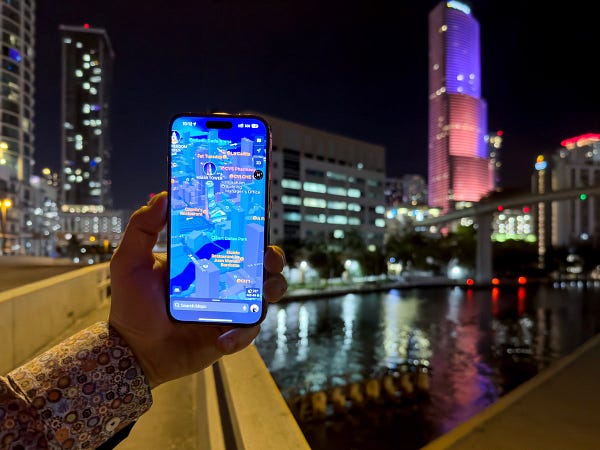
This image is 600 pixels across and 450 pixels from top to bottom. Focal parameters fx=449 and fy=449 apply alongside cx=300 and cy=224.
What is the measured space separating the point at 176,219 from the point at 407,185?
193 metres

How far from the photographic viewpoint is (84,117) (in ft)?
420

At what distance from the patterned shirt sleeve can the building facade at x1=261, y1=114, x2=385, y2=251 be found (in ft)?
176

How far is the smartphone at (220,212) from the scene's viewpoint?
58.8 inches

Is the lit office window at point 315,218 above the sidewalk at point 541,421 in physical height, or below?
above

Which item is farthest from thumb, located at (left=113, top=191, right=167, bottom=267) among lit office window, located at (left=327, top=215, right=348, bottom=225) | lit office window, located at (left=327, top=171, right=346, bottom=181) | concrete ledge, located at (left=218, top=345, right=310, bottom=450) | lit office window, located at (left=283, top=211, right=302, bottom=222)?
lit office window, located at (left=327, top=171, right=346, bottom=181)

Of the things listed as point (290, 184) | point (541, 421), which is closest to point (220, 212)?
point (541, 421)

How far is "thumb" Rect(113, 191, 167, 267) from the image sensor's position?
4.11 feet

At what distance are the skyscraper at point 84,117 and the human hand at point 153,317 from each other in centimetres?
13840

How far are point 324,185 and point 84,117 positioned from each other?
310 ft

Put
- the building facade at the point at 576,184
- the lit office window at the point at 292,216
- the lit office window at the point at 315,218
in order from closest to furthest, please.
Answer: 1. the lit office window at the point at 292,216
2. the lit office window at the point at 315,218
3. the building facade at the point at 576,184

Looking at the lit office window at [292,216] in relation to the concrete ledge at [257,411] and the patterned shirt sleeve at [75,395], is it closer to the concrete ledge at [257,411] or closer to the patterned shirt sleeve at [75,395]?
the concrete ledge at [257,411]

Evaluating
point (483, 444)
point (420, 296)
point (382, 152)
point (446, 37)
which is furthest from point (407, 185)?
point (483, 444)

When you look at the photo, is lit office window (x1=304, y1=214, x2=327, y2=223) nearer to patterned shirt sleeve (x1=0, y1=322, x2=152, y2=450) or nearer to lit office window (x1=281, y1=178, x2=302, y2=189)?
lit office window (x1=281, y1=178, x2=302, y2=189)

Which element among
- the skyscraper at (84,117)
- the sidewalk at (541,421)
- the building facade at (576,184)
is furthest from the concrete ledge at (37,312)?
the skyscraper at (84,117)
